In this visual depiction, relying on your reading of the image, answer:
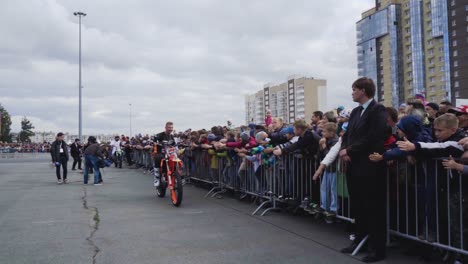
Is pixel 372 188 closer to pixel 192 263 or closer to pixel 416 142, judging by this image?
pixel 416 142

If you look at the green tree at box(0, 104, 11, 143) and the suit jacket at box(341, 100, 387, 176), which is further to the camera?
the green tree at box(0, 104, 11, 143)

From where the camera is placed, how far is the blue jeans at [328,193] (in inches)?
263

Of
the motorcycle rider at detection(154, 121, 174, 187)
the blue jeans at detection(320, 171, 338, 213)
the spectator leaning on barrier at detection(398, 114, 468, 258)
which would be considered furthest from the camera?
the motorcycle rider at detection(154, 121, 174, 187)

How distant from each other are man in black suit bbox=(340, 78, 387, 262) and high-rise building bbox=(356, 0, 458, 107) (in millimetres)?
97546

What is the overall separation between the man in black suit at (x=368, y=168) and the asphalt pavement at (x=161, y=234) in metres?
0.38

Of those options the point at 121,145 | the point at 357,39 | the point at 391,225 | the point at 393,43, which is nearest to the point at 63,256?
the point at 391,225

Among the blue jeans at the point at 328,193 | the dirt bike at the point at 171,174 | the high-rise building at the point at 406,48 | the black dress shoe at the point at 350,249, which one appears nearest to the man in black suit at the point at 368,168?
the black dress shoe at the point at 350,249

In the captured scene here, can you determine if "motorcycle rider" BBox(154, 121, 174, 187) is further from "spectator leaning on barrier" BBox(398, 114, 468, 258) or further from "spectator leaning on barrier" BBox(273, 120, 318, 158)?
"spectator leaning on barrier" BBox(398, 114, 468, 258)

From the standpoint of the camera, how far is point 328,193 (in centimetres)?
685

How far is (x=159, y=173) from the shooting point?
1105 centimetres

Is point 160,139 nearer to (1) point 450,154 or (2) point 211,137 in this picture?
(2) point 211,137

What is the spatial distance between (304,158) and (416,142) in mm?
2720

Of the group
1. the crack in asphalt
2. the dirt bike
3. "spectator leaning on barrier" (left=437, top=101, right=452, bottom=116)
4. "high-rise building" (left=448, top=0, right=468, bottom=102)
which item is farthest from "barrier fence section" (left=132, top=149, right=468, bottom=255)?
"high-rise building" (left=448, top=0, right=468, bottom=102)

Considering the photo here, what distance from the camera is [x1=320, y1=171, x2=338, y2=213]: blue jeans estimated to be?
6676 millimetres
